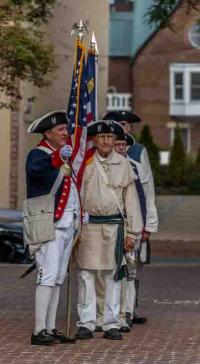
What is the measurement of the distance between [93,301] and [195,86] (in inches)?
1819

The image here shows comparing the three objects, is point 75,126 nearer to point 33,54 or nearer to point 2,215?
point 2,215

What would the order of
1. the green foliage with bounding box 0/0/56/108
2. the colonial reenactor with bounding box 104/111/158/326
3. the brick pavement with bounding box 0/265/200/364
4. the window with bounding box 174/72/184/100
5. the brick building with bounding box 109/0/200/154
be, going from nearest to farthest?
the brick pavement with bounding box 0/265/200/364, the colonial reenactor with bounding box 104/111/158/326, the green foliage with bounding box 0/0/56/108, the brick building with bounding box 109/0/200/154, the window with bounding box 174/72/184/100

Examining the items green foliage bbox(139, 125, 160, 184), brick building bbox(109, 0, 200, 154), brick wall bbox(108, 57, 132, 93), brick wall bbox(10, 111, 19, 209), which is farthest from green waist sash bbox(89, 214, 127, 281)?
brick wall bbox(108, 57, 132, 93)

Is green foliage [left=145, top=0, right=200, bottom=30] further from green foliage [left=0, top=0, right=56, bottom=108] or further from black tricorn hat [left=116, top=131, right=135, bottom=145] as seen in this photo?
black tricorn hat [left=116, top=131, right=135, bottom=145]

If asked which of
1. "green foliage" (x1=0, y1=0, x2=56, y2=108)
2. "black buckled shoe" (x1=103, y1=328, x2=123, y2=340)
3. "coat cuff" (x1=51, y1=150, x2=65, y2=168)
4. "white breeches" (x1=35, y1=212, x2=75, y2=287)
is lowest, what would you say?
"black buckled shoe" (x1=103, y1=328, x2=123, y2=340)

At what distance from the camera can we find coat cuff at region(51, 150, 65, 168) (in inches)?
364

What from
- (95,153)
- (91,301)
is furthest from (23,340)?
(95,153)

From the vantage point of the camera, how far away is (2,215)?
16.9 m

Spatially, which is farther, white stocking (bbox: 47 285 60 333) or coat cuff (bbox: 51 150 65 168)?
white stocking (bbox: 47 285 60 333)

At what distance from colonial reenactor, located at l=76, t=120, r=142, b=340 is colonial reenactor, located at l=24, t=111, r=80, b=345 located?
0.32 metres

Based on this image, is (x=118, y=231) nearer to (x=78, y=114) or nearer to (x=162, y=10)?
(x=78, y=114)

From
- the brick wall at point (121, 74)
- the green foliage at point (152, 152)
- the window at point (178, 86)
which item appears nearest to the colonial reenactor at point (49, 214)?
the green foliage at point (152, 152)

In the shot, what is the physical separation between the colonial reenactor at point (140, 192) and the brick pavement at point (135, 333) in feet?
0.75

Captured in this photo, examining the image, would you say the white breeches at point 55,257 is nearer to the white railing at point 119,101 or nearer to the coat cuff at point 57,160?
the coat cuff at point 57,160
